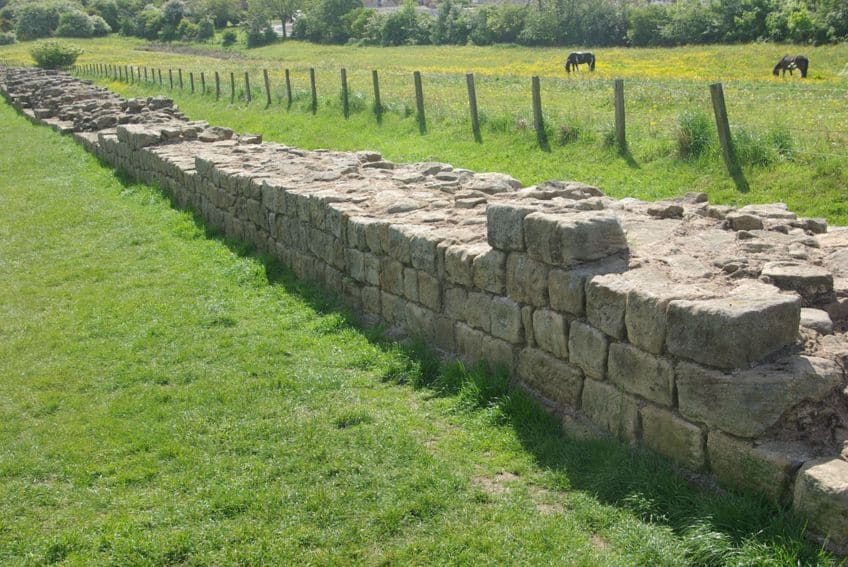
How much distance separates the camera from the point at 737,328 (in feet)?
16.8

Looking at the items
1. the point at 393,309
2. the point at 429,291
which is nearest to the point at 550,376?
the point at 429,291

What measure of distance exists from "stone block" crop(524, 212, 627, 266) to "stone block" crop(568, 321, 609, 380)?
532 millimetres

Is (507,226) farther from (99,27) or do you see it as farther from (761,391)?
(99,27)

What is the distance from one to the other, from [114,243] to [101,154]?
10.5m

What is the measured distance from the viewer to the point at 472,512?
5.63 m

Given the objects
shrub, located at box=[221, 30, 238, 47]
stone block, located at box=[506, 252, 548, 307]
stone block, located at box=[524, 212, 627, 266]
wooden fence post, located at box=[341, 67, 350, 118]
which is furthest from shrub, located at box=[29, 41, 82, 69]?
stone block, located at box=[524, 212, 627, 266]

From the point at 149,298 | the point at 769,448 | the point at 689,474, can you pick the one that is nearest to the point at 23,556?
the point at 689,474

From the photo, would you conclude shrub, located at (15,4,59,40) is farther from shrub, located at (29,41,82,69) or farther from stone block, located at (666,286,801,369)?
stone block, located at (666,286,801,369)

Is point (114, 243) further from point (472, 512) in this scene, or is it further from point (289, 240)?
point (472, 512)

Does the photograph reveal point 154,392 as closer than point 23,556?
No

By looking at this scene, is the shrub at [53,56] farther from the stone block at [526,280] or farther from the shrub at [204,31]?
the stone block at [526,280]

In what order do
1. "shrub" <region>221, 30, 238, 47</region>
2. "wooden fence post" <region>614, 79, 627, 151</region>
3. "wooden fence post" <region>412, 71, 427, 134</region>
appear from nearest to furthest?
"wooden fence post" <region>614, 79, 627, 151</region>, "wooden fence post" <region>412, 71, 427, 134</region>, "shrub" <region>221, 30, 238, 47</region>

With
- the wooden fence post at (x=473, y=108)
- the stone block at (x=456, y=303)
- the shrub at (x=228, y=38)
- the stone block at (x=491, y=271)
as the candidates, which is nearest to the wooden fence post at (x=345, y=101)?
the wooden fence post at (x=473, y=108)

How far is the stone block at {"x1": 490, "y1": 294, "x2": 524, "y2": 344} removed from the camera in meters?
7.04
